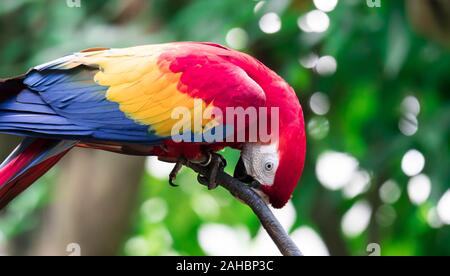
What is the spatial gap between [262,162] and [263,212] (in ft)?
0.61

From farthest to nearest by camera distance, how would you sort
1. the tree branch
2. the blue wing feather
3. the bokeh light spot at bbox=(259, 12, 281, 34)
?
1. the bokeh light spot at bbox=(259, 12, 281, 34)
2. the blue wing feather
3. the tree branch

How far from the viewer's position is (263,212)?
117 centimetres

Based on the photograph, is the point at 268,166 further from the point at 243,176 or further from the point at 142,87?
the point at 142,87

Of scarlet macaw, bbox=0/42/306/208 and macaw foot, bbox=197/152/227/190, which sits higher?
scarlet macaw, bbox=0/42/306/208

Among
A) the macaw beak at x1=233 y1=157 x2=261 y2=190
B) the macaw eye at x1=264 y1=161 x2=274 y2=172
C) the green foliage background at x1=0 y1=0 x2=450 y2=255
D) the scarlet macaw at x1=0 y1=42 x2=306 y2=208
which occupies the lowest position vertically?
the green foliage background at x1=0 y1=0 x2=450 y2=255

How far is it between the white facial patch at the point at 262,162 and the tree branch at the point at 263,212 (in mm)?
68

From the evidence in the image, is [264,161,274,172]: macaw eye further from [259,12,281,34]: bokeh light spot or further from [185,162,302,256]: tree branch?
[259,12,281,34]: bokeh light spot

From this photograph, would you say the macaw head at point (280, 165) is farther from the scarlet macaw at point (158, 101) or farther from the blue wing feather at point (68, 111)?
the blue wing feather at point (68, 111)

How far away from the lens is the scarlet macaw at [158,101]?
1289 mm

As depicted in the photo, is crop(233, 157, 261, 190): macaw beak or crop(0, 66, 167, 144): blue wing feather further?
crop(233, 157, 261, 190): macaw beak

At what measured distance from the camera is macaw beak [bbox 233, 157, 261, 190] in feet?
4.45

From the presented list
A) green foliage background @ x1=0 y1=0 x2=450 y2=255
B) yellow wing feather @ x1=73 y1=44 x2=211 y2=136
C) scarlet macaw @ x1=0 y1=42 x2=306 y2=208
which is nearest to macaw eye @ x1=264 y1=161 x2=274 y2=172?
scarlet macaw @ x1=0 y1=42 x2=306 y2=208

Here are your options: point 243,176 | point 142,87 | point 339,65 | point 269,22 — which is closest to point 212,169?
point 243,176

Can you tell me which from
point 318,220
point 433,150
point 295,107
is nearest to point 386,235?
point 318,220
